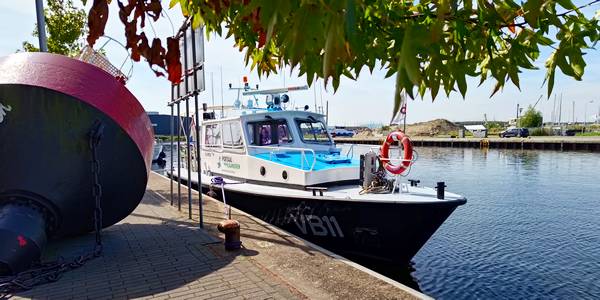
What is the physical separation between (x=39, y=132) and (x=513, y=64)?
5.60 m

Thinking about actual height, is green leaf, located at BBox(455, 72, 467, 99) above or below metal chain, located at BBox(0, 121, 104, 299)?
above

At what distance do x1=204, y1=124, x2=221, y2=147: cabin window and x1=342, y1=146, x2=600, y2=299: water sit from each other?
4095mm

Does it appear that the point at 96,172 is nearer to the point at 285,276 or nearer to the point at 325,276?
the point at 285,276

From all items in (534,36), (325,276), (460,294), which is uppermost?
(534,36)

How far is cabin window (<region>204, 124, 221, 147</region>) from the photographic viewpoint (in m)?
11.4

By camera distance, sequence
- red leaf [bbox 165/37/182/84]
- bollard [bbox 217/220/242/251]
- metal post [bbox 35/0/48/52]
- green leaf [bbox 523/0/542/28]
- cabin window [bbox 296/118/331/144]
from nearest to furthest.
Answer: green leaf [bbox 523/0/542/28]
red leaf [bbox 165/37/182/84]
bollard [bbox 217/220/242/251]
metal post [bbox 35/0/48/52]
cabin window [bbox 296/118/331/144]

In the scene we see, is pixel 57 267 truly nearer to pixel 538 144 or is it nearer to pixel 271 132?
pixel 271 132

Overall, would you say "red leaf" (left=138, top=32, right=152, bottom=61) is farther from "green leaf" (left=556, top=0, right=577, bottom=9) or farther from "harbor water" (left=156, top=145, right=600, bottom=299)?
"harbor water" (left=156, top=145, right=600, bottom=299)

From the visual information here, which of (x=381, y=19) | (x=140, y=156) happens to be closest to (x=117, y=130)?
(x=140, y=156)

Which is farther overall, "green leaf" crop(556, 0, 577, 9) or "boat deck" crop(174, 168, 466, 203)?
"boat deck" crop(174, 168, 466, 203)

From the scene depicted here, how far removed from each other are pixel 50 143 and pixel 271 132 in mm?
5690

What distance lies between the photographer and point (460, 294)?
7516 millimetres

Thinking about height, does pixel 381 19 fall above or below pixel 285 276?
above

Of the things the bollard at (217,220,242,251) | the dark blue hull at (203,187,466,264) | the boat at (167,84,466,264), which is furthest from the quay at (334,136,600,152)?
the bollard at (217,220,242,251)
